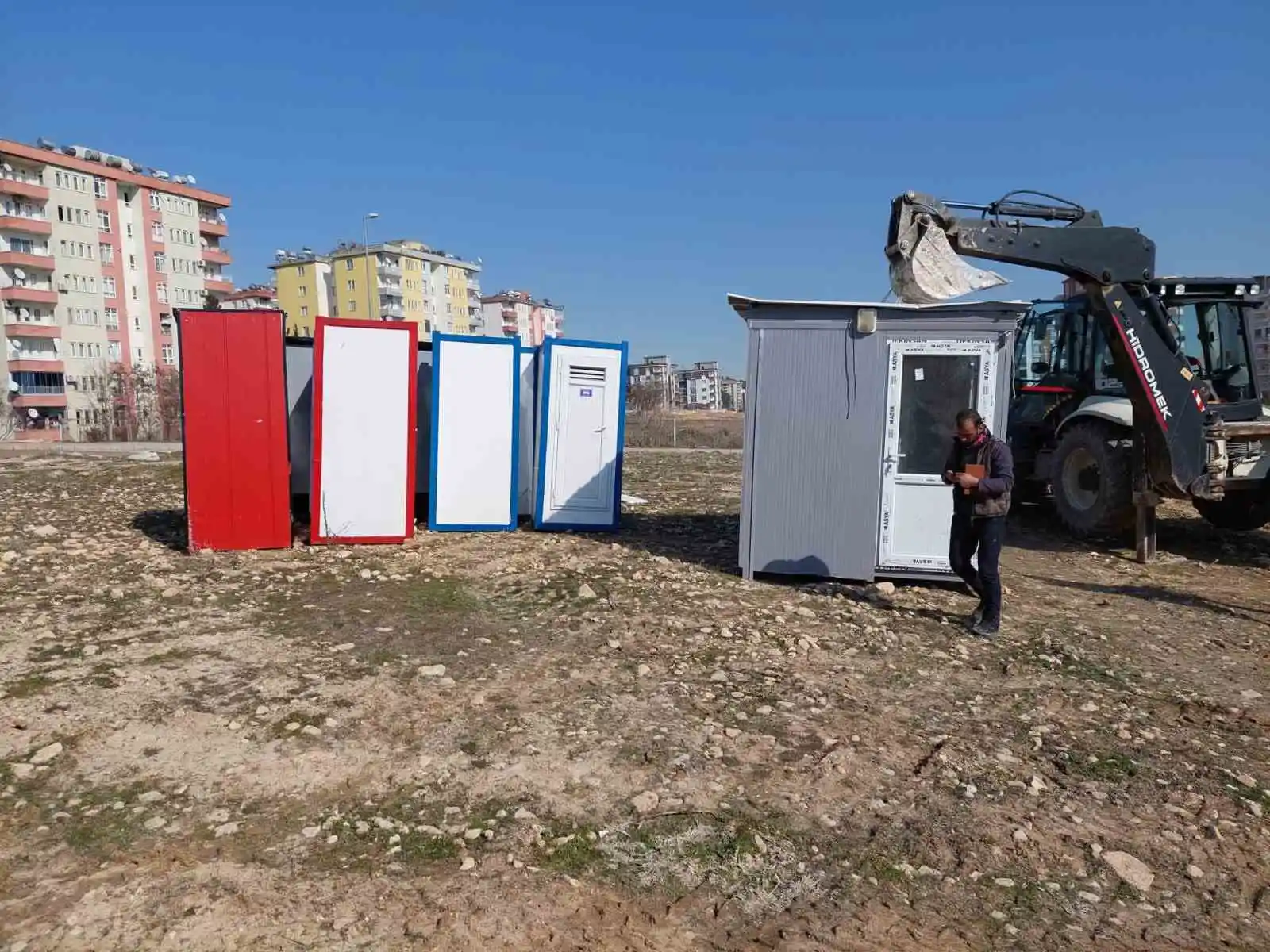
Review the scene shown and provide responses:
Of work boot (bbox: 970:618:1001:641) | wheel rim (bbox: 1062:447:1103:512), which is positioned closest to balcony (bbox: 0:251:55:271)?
wheel rim (bbox: 1062:447:1103:512)

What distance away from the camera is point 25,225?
167 feet

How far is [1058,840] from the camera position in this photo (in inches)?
131

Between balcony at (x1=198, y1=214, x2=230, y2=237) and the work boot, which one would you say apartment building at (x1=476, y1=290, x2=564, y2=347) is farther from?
the work boot

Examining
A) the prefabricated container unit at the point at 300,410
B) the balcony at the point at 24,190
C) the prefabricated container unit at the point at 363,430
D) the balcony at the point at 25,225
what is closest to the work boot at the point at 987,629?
the prefabricated container unit at the point at 363,430

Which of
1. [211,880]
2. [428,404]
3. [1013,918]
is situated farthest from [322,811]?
[428,404]

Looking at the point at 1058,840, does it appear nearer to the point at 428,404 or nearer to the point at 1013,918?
the point at 1013,918

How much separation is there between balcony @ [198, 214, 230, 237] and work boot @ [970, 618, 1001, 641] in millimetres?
69318

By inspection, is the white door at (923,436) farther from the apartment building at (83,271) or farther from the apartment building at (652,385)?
the apartment building at (83,271)

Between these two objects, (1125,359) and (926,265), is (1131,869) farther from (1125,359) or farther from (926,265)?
(1125,359)

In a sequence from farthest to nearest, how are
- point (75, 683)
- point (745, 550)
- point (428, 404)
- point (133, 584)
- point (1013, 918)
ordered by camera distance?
1. point (428, 404)
2. point (745, 550)
3. point (133, 584)
4. point (75, 683)
5. point (1013, 918)

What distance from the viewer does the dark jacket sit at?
227 inches

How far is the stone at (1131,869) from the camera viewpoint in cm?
306

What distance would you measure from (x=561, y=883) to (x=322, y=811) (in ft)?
3.69

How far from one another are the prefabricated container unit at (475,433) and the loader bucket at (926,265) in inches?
176
